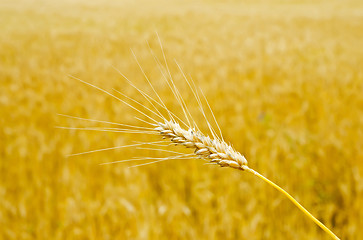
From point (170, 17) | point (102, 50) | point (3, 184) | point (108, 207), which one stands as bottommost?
point (108, 207)

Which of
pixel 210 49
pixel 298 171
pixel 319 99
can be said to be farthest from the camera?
pixel 210 49

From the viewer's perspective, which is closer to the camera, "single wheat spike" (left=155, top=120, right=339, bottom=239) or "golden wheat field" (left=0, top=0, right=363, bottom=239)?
"single wheat spike" (left=155, top=120, right=339, bottom=239)

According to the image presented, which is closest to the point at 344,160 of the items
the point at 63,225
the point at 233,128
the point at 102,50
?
the point at 233,128

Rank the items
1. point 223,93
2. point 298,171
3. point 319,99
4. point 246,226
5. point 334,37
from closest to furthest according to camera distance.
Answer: point 246,226 → point 298,171 → point 319,99 → point 223,93 → point 334,37

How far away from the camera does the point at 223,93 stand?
12.0 feet

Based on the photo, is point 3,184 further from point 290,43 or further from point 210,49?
point 290,43

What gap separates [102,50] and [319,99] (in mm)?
4507

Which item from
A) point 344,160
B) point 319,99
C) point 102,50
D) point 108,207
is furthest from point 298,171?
point 102,50

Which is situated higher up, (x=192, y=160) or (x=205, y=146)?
(x=205, y=146)

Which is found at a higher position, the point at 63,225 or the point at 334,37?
the point at 334,37

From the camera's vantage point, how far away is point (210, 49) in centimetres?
655

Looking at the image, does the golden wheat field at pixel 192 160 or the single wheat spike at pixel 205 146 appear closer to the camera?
the single wheat spike at pixel 205 146

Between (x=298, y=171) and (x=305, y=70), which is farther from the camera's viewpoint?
(x=305, y=70)

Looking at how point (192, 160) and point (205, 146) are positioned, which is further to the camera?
point (192, 160)
